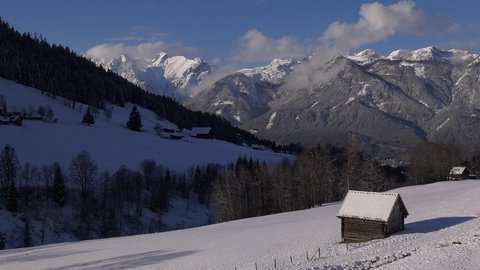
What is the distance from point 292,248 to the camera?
53.3m

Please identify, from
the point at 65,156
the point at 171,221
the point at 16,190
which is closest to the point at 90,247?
the point at 16,190

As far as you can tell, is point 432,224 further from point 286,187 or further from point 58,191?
point 58,191

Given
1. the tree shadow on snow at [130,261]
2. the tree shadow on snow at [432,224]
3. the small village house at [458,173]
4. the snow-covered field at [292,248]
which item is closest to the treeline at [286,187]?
the snow-covered field at [292,248]

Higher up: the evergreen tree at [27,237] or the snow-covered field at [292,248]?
the snow-covered field at [292,248]

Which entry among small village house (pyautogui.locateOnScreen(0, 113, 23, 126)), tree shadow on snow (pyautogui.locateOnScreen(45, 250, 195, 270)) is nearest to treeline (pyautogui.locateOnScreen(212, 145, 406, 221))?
tree shadow on snow (pyautogui.locateOnScreen(45, 250, 195, 270))

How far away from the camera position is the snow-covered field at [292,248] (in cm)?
4075

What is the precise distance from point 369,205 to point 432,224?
839 centimetres

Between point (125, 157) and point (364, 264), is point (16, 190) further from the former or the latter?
point (364, 264)

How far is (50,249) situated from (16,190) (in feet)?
125

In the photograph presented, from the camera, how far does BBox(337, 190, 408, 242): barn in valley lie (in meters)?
56.2

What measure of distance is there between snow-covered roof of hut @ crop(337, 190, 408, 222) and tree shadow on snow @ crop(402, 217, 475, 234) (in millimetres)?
2316

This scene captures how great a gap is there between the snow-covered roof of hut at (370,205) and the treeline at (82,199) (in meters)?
60.8

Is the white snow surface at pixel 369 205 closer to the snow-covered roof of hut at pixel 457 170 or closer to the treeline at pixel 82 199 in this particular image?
the treeline at pixel 82 199

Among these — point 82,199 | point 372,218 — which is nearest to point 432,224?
point 372,218
